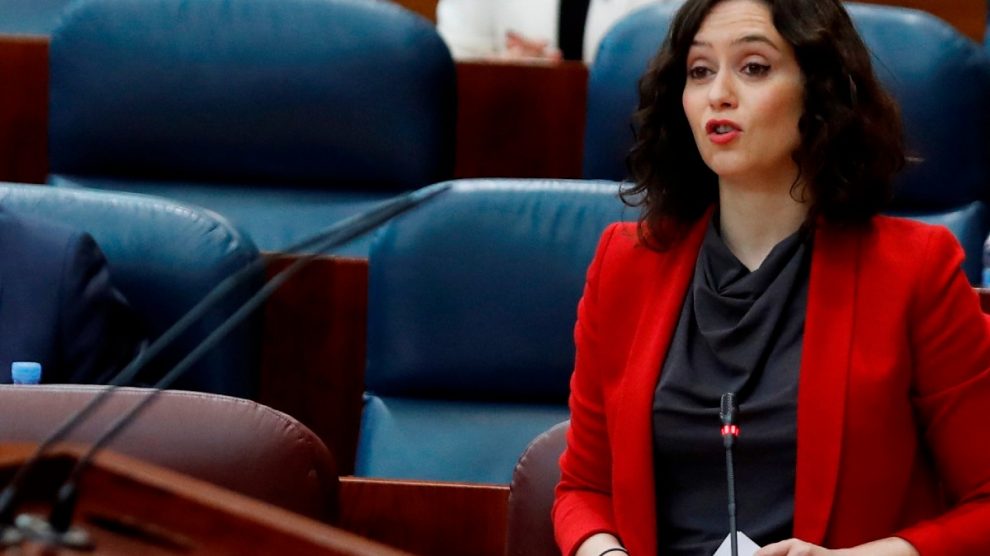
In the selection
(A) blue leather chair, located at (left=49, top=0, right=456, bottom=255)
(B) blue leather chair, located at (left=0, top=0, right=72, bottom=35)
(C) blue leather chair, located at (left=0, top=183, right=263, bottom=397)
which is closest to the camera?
(C) blue leather chair, located at (left=0, top=183, right=263, bottom=397)

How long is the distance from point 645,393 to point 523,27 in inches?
35.9

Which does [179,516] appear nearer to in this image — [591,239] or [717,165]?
[717,165]

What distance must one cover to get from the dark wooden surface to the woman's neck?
37cm

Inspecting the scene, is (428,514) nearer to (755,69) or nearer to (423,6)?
(755,69)

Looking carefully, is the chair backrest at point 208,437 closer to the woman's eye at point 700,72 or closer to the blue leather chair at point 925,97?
the woman's eye at point 700,72

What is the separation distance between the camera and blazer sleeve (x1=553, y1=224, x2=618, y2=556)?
0.73m

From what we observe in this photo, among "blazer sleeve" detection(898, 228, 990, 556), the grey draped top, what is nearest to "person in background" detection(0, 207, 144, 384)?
the grey draped top

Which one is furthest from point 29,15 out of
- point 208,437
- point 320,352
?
point 208,437

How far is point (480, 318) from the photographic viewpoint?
A: 992 mm

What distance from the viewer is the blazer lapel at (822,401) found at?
2.17 ft

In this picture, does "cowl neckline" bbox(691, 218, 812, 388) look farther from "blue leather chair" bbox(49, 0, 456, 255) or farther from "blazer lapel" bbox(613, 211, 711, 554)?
"blue leather chair" bbox(49, 0, 456, 255)

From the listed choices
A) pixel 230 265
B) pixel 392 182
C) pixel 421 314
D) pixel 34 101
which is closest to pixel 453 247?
pixel 421 314

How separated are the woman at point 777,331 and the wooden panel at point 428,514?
0.06 meters

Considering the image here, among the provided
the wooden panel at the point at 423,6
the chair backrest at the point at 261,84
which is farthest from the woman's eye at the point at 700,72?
the wooden panel at the point at 423,6
